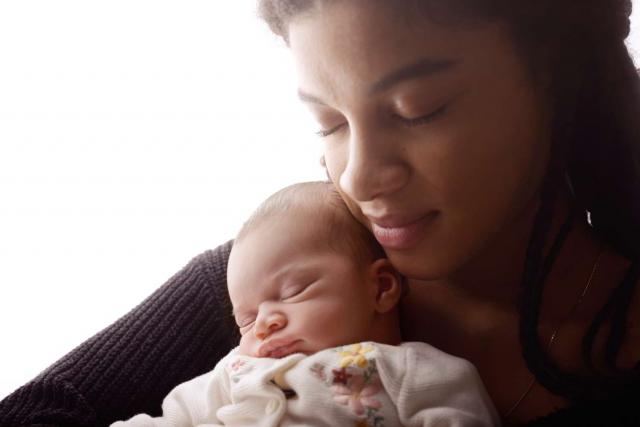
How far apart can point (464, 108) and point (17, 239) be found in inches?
40.4

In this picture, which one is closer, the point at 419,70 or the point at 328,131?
the point at 419,70

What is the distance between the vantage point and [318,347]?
39.8 inches

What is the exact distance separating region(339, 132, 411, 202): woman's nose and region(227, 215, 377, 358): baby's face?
15cm

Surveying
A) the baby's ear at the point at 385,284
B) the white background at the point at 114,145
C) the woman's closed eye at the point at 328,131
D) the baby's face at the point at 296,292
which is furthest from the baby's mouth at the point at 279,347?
the white background at the point at 114,145

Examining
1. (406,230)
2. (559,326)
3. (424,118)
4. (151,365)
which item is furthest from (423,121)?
(151,365)

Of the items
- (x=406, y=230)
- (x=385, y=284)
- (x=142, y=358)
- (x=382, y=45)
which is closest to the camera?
(x=382, y=45)

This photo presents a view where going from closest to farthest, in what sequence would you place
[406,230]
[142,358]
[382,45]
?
[382,45]
[406,230]
[142,358]

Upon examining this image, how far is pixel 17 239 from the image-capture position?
155cm

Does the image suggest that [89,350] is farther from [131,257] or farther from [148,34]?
[148,34]

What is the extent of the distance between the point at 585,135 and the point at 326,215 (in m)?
0.37

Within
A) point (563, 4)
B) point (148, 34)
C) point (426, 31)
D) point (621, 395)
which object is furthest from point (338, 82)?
point (148, 34)

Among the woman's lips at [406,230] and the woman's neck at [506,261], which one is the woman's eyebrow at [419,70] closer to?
the woman's lips at [406,230]

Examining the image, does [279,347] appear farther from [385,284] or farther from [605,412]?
[605,412]

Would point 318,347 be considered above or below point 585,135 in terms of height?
below
